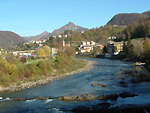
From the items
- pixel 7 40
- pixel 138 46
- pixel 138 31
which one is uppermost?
pixel 138 31

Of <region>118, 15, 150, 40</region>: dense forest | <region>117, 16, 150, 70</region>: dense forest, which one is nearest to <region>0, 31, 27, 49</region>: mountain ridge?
<region>118, 15, 150, 40</region>: dense forest

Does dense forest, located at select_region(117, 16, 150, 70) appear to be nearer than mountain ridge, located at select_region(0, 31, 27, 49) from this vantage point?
Yes

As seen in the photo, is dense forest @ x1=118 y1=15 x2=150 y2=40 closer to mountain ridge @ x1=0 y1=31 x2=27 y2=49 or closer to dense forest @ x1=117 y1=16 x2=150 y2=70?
dense forest @ x1=117 y1=16 x2=150 y2=70

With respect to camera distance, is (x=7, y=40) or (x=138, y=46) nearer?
(x=138, y=46)

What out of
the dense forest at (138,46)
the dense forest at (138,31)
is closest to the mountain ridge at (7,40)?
the dense forest at (138,31)

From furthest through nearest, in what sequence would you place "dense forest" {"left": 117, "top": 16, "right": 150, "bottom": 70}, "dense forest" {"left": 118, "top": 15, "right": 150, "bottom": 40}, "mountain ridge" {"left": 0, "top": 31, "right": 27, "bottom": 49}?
"mountain ridge" {"left": 0, "top": 31, "right": 27, "bottom": 49}
"dense forest" {"left": 118, "top": 15, "right": 150, "bottom": 40}
"dense forest" {"left": 117, "top": 16, "right": 150, "bottom": 70}

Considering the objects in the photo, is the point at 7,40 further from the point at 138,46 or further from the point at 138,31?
the point at 138,46

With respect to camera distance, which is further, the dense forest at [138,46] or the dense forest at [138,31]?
the dense forest at [138,31]

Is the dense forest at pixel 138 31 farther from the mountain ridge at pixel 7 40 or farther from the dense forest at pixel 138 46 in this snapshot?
the mountain ridge at pixel 7 40

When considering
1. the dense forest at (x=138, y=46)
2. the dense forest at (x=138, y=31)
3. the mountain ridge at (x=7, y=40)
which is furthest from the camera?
the mountain ridge at (x=7, y=40)

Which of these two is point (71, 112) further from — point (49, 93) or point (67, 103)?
point (49, 93)

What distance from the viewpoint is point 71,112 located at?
408 inches

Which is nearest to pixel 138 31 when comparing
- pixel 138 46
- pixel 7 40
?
pixel 138 46

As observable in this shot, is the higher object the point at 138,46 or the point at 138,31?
the point at 138,31
